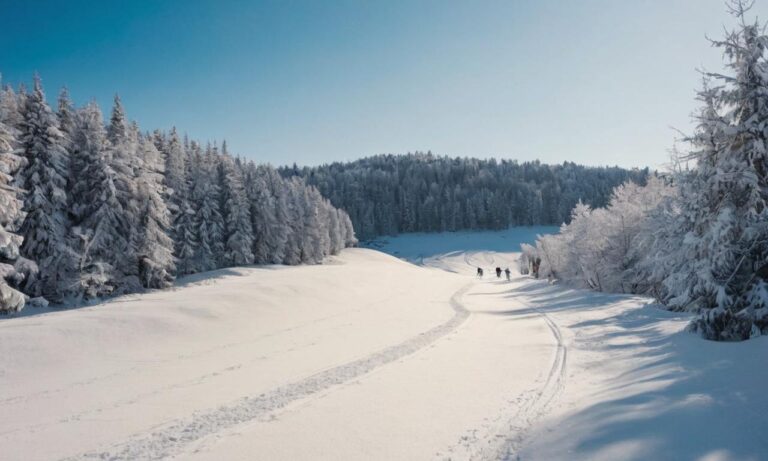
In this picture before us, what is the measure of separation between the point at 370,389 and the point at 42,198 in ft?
81.9

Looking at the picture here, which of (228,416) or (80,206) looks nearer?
(228,416)

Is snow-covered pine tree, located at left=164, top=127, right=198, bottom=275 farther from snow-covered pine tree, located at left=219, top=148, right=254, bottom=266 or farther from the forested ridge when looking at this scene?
the forested ridge

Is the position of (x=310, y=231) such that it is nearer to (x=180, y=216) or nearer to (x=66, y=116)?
(x=180, y=216)

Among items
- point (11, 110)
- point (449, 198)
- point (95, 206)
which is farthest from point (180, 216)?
point (449, 198)

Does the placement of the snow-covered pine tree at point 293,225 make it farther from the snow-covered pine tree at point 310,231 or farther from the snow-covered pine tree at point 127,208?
the snow-covered pine tree at point 127,208

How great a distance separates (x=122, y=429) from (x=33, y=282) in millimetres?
22712

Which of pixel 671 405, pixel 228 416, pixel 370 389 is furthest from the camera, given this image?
pixel 370 389

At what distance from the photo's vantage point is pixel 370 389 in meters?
9.73

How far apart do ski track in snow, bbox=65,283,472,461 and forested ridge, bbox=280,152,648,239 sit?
410 feet

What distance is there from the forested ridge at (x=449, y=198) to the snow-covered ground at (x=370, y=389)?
120924mm

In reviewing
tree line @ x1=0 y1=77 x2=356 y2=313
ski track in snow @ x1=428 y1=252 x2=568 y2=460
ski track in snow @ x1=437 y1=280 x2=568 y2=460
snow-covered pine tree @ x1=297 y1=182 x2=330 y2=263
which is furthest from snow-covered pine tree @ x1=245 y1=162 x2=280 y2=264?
ski track in snow @ x1=437 y1=280 x2=568 y2=460

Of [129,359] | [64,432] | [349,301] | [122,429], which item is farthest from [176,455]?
[349,301]

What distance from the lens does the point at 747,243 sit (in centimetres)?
1120

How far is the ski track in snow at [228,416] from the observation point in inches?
261
